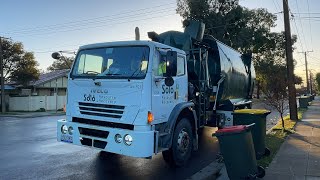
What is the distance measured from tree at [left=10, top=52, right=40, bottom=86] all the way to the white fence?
73.7 inches

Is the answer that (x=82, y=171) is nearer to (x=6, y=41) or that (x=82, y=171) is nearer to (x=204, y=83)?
(x=204, y=83)

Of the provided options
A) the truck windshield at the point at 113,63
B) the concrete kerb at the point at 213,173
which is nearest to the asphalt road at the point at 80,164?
the concrete kerb at the point at 213,173

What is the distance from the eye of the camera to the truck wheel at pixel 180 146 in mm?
7309

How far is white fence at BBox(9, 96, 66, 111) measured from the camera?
34156 mm

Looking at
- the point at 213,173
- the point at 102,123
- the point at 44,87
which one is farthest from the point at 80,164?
the point at 44,87

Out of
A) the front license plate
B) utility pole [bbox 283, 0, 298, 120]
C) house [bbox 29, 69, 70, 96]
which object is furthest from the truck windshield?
house [bbox 29, 69, 70, 96]

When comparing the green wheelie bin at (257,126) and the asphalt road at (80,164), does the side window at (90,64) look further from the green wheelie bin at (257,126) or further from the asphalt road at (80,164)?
the green wheelie bin at (257,126)

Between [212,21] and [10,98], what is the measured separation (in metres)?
23.0

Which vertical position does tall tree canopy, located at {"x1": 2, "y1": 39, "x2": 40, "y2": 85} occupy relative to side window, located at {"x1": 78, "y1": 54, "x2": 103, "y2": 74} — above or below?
above

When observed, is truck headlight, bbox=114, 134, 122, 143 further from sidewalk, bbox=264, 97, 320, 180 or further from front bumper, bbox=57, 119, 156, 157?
sidewalk, bbox=264, 97, 320, 180

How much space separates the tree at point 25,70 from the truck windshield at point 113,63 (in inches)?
1143

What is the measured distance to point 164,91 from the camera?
277 inches

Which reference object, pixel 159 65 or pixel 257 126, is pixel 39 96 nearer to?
pixel 159 65

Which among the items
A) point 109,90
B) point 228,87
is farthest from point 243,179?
point 228,87
